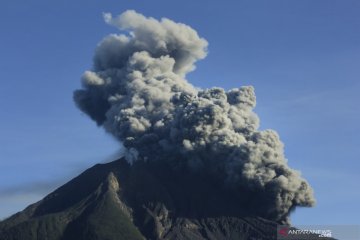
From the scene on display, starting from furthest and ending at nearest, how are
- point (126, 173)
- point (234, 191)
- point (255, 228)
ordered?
point (126, 173) → point (234, 191) → point (255, 228)

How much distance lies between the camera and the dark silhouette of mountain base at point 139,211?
500ft

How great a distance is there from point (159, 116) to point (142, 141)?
7680 millimetres

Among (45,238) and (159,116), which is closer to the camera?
(45,238)

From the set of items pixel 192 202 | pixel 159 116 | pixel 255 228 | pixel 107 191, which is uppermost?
pixel 159 116

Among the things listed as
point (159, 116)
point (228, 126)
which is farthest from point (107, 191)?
point (228, 126)

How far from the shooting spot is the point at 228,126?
161 m

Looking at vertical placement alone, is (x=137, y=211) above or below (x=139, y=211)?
above

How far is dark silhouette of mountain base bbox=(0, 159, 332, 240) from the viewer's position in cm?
15250

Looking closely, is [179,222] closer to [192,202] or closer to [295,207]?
[192,202]

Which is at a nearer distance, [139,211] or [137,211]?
[139,211]

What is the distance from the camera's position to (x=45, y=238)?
152000mm

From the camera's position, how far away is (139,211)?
162m

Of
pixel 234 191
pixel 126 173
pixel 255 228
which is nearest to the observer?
pixel 255 228

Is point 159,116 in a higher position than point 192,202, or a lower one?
higher
